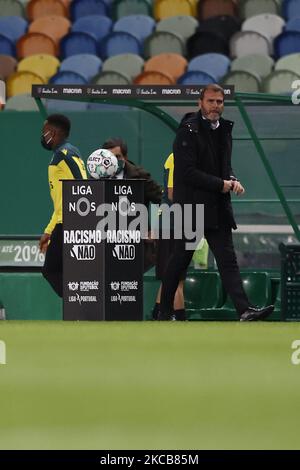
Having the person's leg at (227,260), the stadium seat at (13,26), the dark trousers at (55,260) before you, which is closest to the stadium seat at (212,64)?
the stadium seat at (13,26)

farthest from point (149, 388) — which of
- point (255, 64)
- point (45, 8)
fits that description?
point (45, 8)

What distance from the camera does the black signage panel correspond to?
8.75 meters

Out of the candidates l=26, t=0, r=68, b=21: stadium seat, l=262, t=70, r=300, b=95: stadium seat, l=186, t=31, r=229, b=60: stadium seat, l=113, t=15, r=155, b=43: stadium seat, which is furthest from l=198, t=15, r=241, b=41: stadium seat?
l=26, t=0, r=68, b=21: stadium seat

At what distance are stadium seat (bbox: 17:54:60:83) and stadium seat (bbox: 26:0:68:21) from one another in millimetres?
1161

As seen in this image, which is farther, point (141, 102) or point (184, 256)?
point (141, 102)

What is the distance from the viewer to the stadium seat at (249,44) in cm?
1573

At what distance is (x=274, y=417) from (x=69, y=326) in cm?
128

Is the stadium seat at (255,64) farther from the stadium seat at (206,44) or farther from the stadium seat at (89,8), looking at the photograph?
the stadium seat at (89,8)

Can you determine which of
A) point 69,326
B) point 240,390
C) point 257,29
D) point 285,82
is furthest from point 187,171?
point 257,29

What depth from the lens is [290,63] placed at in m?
15.0

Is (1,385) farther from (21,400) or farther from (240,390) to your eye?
(240,390)

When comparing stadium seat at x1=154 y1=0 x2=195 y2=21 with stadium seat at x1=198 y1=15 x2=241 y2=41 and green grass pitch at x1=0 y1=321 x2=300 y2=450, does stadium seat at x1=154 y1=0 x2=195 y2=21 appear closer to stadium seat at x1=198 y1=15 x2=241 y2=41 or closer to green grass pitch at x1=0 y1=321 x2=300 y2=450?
stadium seat at x1=198 y1=15 x2=241 y2=41

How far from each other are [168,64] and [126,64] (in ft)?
1.75

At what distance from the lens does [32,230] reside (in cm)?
1292
